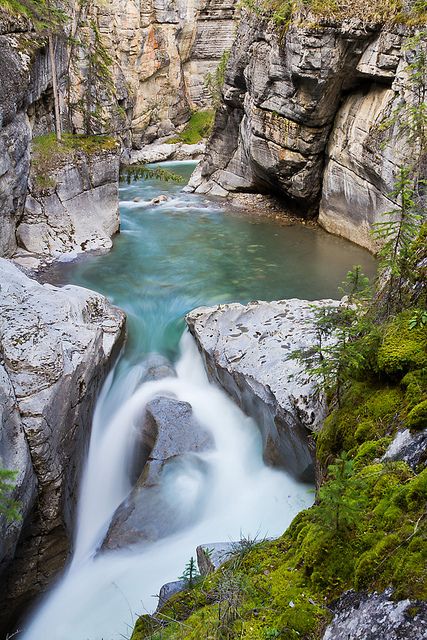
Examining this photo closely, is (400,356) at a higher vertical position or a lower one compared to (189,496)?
higher

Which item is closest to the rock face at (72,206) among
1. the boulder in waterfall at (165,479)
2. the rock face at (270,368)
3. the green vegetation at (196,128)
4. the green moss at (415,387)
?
the rock face at (270,368)

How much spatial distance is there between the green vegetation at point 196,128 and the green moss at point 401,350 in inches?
1399

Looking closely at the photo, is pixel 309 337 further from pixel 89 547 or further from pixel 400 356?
pixel 89 547

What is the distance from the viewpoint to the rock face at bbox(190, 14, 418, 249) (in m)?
15.8

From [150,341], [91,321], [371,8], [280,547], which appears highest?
[371,8]

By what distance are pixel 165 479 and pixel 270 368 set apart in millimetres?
2586

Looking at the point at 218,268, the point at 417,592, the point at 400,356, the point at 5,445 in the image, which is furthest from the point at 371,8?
the point at 417,592

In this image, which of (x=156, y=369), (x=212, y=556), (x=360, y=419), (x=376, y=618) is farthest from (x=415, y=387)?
(x=156, y=369)

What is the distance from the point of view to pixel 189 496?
852 centimetres

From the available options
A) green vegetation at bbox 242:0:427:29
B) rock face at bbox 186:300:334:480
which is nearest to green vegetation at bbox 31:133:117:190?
green vegetation at bbox 242:0:427:29

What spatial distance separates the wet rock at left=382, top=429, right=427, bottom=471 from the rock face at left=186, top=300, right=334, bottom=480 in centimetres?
253

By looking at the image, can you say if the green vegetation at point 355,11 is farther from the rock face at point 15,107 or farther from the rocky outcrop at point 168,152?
the rocky outcrop at point 168,152

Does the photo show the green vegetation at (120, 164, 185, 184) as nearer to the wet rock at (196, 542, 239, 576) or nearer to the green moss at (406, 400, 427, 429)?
the wet rock at (196, 542, 239, 576)

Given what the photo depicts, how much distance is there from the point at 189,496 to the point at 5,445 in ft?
10.7
